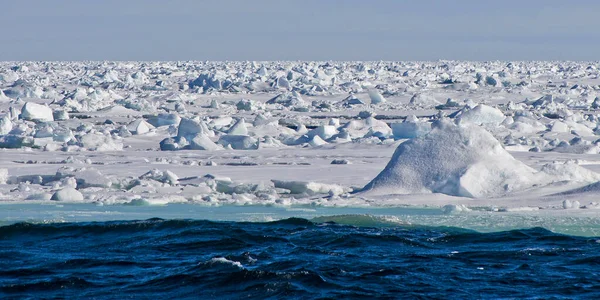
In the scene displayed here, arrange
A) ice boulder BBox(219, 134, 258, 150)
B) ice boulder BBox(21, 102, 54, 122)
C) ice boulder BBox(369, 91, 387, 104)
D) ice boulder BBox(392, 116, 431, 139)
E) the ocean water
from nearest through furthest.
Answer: the ocean water, ice boulder BBox(219, 134, 258, 150), ice boulder BBox(392, 116, 431, 139), ice boulder BBox(21, 102, 54, 122), ice boulder BBox(369, 91, 387, 104)

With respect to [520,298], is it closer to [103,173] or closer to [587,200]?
[587,200]

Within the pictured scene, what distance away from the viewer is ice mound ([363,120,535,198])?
8.37 m

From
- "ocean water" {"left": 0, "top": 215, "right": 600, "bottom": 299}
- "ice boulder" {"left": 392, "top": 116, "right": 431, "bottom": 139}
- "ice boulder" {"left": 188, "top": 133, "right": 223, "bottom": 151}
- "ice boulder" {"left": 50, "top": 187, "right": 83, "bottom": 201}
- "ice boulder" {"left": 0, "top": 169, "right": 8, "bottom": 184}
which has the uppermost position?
"ice boulder" {"left": 392, "top": 116, "right": 431, "bottom": 139}

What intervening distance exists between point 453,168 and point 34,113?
1187 cm

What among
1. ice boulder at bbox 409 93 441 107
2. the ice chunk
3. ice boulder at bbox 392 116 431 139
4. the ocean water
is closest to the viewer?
the ocean water

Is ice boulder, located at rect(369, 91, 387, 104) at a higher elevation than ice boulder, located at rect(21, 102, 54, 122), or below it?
higher

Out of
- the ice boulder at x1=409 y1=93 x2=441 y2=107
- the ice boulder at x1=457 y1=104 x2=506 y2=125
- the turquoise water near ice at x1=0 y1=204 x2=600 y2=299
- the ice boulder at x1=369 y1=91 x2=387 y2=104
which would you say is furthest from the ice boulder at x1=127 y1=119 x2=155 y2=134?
the ice boulder at x1=409 y1=93 x2=441 y2=107

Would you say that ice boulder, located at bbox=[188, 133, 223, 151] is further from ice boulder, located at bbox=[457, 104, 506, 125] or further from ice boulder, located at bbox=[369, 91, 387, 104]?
ice boulder, located at bbox=[369, 91, 387, 104]

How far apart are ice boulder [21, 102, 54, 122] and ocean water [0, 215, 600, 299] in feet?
37.7

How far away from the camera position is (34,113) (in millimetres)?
18156

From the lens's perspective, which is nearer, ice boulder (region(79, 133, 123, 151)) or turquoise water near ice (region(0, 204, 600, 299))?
turquoise water near ice (region(0, 204, 600, 299))

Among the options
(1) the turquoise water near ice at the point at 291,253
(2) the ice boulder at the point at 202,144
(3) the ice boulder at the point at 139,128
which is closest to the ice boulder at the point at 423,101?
(3) the ice boulder at the point at 139,128

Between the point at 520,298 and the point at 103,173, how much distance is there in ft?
19.8

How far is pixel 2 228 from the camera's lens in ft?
22.9
